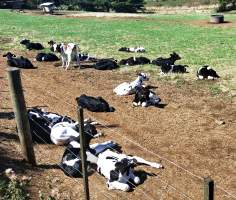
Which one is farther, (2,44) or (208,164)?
(2,44)

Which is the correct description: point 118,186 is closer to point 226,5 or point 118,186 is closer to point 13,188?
point 13,188

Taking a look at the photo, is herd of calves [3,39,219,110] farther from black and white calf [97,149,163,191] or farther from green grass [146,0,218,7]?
green grass [146,0,218,7]

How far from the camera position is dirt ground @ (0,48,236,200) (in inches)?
328

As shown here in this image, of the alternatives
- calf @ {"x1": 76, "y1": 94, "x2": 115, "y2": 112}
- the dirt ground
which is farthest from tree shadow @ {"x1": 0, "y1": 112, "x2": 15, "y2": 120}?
calf @ {"x1": 76, "y1": 94, "x2": 115, "y2": 112}

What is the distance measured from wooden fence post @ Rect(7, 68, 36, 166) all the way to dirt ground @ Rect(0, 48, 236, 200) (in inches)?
9.8

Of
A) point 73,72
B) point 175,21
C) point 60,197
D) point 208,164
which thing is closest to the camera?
point 60,197

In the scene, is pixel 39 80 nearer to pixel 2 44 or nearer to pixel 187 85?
pixel 187 85

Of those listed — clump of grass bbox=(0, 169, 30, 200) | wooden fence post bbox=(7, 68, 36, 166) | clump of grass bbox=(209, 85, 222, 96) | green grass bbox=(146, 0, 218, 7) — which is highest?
wooden fence post bbox=(7, 68, 36, 166)

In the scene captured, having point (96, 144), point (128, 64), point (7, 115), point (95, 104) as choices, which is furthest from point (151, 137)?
point (128, 64)

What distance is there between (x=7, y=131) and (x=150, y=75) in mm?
8038

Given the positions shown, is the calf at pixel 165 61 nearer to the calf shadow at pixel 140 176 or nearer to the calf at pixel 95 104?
the calf at pixel 95 104

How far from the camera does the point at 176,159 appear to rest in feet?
31.8

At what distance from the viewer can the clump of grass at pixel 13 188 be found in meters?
6.95

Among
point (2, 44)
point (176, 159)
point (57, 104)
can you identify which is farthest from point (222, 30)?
point (176, 159)
